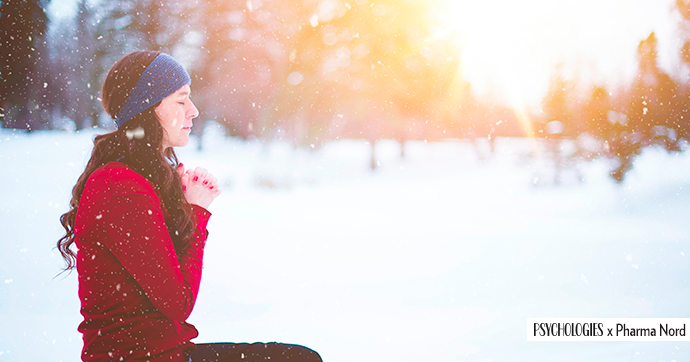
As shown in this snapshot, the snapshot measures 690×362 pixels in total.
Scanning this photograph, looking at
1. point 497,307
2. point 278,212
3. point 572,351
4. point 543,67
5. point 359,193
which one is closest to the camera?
point 572,351

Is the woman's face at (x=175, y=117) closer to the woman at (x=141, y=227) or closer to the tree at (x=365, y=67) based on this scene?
the woman at (x=141, y=227)

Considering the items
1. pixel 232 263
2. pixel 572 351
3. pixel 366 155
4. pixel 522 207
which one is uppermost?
pixel 366 155

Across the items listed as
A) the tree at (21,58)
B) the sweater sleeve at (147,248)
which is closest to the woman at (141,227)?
the sweater sleeve at (147,248)

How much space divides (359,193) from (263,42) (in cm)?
235

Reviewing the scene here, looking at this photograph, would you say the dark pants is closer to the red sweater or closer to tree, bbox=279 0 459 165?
the red sweater

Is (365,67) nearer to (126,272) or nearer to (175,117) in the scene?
(175,117)

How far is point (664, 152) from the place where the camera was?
21.8ft

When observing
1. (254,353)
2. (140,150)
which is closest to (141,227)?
(140,150)

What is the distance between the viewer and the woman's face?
3.39 ft

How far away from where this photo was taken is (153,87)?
0.99 metres

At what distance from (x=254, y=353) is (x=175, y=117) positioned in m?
0.65

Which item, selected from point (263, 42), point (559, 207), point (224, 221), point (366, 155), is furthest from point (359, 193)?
point (559, 207)

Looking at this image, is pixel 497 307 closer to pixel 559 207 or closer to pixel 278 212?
pixel 278 212

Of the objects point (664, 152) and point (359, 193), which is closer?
point (359, 193)
